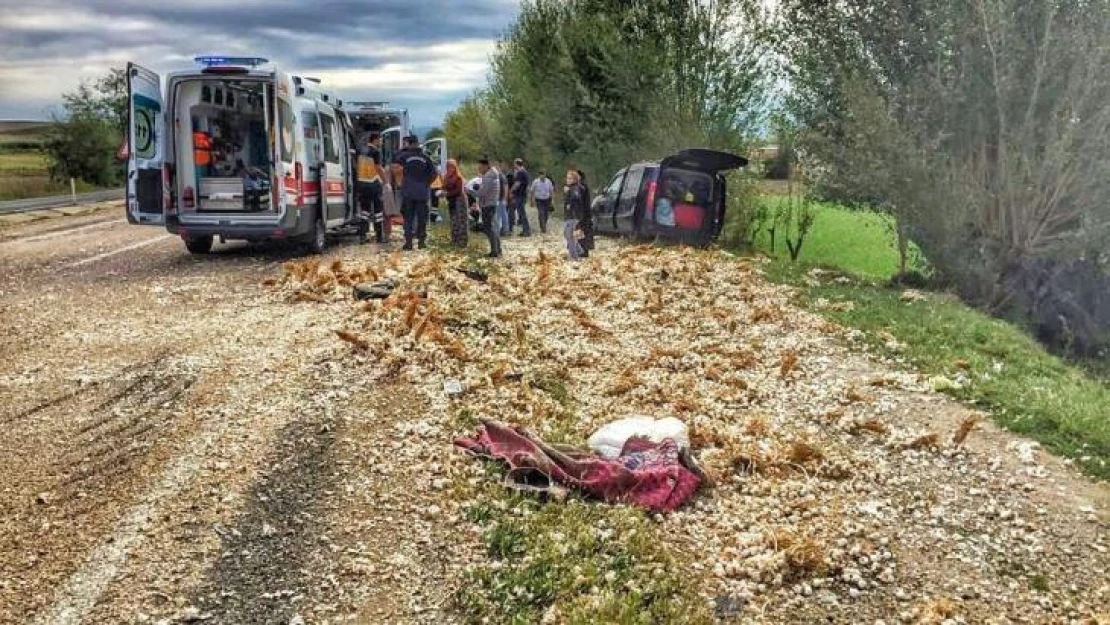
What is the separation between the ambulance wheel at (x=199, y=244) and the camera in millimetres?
15281

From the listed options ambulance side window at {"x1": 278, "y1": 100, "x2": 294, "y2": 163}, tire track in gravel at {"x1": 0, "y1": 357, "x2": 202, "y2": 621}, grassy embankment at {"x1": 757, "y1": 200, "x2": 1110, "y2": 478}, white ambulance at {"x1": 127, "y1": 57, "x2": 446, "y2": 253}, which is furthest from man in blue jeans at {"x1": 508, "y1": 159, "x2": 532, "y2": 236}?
tire track in gravel at {"x1": 0, "y1": 357, "x2": 202, "y2": 621}

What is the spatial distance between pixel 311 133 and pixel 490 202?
3254 millimetres

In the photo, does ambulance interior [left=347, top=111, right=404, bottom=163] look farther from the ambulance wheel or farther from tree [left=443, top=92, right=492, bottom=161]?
tree [left=443, top=92, right=492, bottom=161]

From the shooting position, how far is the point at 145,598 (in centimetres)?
439

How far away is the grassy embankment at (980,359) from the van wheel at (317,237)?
24.5 ft

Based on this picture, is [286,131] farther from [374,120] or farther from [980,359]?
[374,120]

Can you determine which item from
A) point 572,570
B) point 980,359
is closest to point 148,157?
point 572,570

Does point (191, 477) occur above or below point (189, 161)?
below

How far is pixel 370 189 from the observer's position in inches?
699

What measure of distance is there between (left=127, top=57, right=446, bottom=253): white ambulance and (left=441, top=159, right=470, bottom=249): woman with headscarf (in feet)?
6.86

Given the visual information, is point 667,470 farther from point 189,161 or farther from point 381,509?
point 189,161

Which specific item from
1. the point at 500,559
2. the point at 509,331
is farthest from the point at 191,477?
the point at 509,331

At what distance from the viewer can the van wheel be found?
15.2 metres

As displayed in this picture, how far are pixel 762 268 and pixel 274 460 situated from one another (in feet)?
36.1
